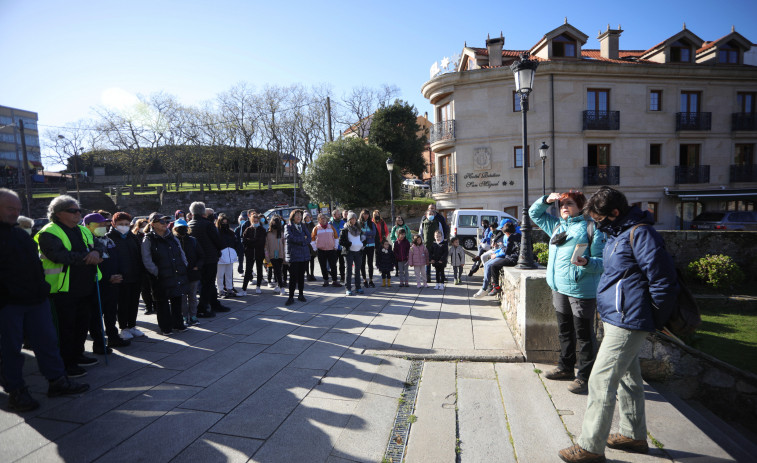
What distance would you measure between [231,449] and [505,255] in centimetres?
681

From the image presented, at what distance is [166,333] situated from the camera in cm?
598

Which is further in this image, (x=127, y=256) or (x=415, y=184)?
(x=415, y=184)

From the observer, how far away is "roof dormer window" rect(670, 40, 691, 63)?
24.1 metres

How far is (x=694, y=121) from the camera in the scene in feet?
78.3

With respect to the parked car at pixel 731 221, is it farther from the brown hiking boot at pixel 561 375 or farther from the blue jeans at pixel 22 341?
the blue jeans at pixel 22 341

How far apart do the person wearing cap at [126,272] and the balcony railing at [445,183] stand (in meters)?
19.5

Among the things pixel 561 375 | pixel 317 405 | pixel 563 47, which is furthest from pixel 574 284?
pixel 563 47

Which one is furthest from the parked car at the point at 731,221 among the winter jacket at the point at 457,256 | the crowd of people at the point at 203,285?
the crowd of people at the point at 203,285

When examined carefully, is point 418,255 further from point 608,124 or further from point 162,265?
point 608,124

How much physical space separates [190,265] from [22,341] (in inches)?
110

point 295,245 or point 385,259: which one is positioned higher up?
point 295,245

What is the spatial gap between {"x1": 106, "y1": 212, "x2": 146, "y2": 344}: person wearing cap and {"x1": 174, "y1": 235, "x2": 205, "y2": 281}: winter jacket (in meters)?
0.67

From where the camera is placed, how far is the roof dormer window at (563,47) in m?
22.8

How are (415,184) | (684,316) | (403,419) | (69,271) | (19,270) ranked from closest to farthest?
(684,316)
(403,419)
(19,270)
(69,271)
(415,184)
